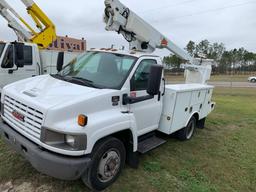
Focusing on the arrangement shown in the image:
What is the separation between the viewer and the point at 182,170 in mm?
4188

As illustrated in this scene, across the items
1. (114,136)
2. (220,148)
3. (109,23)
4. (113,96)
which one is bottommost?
(220,148)

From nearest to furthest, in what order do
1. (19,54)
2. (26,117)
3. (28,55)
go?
(26,117) → (19,54) → (28,55)

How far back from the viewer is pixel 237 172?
4281 mm

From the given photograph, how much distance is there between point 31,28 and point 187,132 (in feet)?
27.4

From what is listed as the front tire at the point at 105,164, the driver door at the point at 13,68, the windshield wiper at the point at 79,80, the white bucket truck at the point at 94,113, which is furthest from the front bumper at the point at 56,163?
the driver door at the point at 13,68

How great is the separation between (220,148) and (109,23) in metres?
3.97

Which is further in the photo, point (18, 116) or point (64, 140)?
point (18, 116)

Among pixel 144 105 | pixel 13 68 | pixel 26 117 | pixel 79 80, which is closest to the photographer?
pixel 26 117

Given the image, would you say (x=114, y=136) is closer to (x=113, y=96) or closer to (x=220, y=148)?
(x=113, y=96)

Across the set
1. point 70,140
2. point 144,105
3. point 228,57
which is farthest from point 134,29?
point 228,57

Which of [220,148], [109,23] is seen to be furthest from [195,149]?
[109,23]

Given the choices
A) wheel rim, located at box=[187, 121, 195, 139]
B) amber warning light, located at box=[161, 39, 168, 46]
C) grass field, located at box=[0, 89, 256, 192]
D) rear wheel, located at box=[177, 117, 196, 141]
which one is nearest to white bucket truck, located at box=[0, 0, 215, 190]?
grass field, located at box=[0, 89, 256, 192]

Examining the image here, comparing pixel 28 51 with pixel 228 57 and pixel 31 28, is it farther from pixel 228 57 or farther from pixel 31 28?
pixel 228 57

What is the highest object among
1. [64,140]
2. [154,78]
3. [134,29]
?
[134,29]
